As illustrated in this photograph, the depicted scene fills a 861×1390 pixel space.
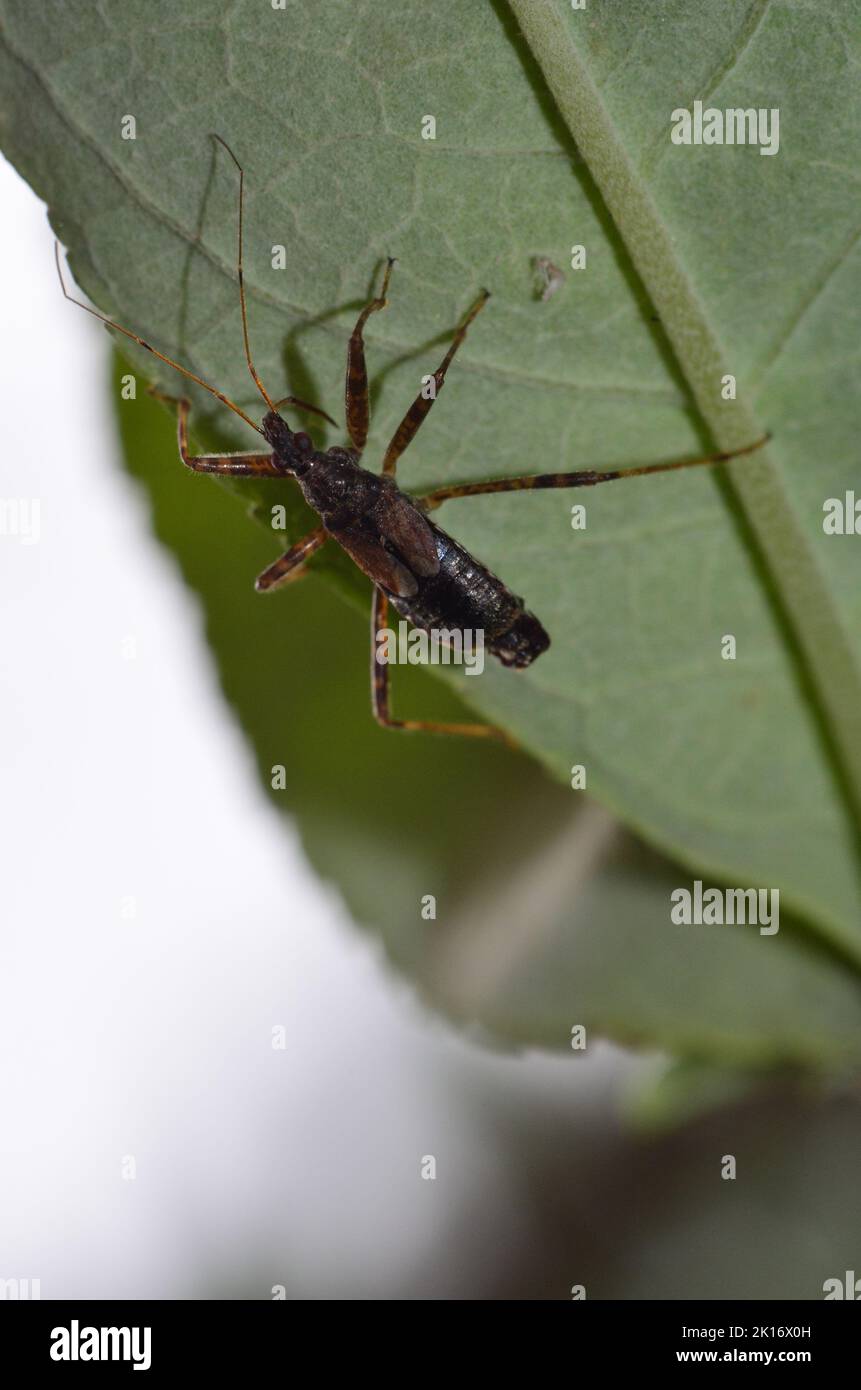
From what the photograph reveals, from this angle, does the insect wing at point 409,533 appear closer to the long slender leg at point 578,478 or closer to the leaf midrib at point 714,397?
the long slender leg at point 578,478

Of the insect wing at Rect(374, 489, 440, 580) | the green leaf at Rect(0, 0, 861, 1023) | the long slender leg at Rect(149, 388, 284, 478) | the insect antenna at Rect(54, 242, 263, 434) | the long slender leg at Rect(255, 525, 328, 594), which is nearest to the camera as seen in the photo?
the green leaf at Rect(0, 0, 861, 1023)

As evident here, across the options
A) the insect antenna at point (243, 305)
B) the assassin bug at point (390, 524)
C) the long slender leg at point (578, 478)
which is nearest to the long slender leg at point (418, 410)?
the assassin bug at point (390, 524)

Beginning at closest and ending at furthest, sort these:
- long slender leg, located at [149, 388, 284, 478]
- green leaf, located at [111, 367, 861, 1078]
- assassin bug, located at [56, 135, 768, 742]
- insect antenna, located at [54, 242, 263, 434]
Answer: insect antenna, located at [54, 242, 263, 434], long slender leg, located at [149, 388, 284, 478], assassin bug, located at [56, 135, 768, 742], green leaf, located at [111, 367, 861, 1078]

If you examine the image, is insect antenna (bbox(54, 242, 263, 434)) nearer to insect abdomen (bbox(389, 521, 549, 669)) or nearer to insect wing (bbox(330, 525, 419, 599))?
insect wing (bbox(330, 525, 419, 599))

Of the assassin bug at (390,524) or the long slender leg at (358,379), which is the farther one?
the assassin bug at (390,524)

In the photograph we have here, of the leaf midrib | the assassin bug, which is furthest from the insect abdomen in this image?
the leaf midrib
